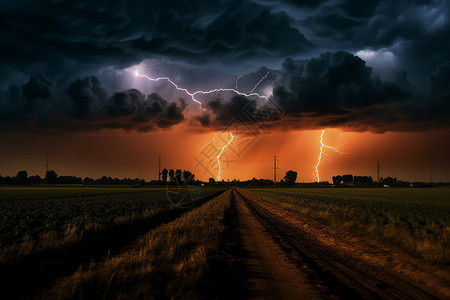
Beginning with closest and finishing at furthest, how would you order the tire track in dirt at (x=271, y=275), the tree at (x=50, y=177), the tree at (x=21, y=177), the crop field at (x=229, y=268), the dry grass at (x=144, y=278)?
the dry grass at (x=144, y=278) < the tire track in dirt at (x=271, y=275) < the crop field at (x=229, y=268) < the tree at (x=21, y=177) < the tree at (x=50, y=177)

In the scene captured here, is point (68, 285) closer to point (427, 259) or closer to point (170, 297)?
point (170, 297)

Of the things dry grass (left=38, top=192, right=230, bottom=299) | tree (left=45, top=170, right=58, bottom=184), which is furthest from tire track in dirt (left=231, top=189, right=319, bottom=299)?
tree (left=45, top=170, right=58, bottom=184)

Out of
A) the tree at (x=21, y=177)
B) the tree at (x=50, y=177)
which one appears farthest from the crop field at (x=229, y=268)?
the tree at (x=50, y=177)

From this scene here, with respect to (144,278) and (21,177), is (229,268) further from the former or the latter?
(21,177)

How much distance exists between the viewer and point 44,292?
6.05 m

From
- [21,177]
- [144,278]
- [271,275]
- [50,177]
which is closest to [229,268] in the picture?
[271,275]

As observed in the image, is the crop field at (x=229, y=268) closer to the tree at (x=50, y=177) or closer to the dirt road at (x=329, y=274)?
the dirt road at (x=329, y=274)

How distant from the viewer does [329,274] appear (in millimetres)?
7277

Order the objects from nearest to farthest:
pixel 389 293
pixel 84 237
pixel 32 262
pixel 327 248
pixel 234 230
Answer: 1. pixel 389 293
2. pixel 32 262
3. pixel 327 248
4. pixel 84 237
5. pixel 234 230

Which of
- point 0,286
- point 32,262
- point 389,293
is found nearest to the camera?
point 389,293

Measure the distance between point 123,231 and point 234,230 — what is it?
20.8ft

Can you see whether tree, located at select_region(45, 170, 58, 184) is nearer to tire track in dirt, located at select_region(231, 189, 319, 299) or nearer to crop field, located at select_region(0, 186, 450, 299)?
crop field, located at select_region(0, 186, 450, 299)

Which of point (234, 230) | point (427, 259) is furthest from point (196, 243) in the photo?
point (427, 259)

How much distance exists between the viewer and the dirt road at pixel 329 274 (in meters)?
6.00
